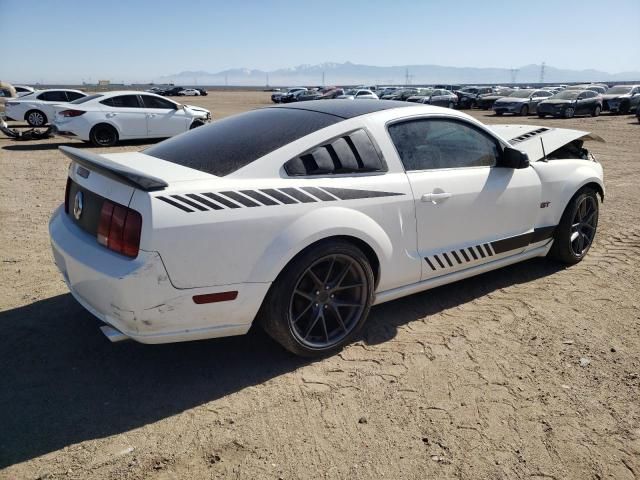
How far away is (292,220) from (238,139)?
812mm

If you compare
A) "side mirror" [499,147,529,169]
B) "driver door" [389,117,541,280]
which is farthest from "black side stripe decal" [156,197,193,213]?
"side mirror" [499,147,529,169]

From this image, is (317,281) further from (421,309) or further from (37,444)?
(37,444)

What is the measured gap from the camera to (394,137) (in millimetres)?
3557

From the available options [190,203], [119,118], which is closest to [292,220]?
[190,203]

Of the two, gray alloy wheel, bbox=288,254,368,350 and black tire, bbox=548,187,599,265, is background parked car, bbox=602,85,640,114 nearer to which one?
black tire, bbox=548,187,599,265

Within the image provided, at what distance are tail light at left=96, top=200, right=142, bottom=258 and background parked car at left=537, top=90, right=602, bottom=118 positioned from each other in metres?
25.8

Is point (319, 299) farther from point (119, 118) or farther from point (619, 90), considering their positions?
point (619, 90)

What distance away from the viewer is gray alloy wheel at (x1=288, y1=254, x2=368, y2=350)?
3150 millimetres

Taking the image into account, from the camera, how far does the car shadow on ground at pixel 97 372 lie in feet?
8.59

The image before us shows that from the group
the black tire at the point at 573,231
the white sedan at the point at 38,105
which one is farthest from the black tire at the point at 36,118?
the black tire at the point at 573,231

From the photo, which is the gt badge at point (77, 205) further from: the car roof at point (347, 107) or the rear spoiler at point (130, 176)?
the car roof at point (347, 107)

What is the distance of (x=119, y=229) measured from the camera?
2691 mm

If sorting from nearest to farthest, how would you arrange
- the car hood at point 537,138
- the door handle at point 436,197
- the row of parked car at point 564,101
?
the door handle at point 436,197
the car hood at point 537,138
the row of parked car at point 564,101

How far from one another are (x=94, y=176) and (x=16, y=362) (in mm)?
1266
